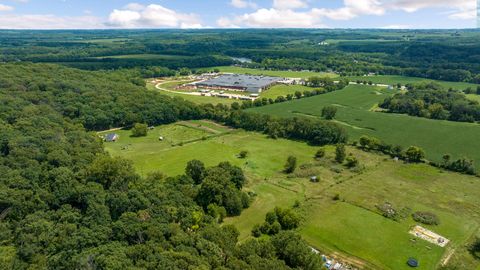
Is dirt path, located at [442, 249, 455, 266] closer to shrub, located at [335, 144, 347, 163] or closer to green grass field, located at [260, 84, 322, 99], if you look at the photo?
shrub, located at [335, 144, 347, 163]

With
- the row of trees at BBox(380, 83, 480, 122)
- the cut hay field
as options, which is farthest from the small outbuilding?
the row of trees at BBox(380, 83, 480, 122)

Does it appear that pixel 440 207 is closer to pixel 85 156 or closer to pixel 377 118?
pixel 377 118

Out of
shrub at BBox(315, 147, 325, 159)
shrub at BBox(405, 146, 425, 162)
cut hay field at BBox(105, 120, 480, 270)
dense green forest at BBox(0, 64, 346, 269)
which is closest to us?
dense green forest at BBox(0, 64, 346, 269)

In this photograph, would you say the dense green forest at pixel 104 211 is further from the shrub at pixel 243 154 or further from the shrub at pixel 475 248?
the shrub at pixel 475 248

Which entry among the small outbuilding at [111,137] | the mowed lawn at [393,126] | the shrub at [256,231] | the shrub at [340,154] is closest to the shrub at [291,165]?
the shrub at [340,154]

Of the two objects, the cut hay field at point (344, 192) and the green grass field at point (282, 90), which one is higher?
the green grass field at point (282, 90)

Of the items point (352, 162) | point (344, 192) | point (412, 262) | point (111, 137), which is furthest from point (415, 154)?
point (111, 137)
